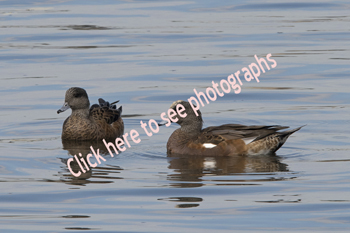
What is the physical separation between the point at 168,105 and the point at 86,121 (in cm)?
234

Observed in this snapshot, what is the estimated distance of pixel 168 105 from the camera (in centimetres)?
1453

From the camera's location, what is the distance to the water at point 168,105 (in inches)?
305

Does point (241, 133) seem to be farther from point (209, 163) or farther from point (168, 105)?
point (168, 105)

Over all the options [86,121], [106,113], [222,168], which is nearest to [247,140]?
[222,168]

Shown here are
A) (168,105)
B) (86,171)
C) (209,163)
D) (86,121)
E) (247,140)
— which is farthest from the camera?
(168,105)

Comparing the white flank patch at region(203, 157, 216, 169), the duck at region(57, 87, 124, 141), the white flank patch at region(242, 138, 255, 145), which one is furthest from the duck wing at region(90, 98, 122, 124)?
the white flank patch at region(242, 138, 255, 145)

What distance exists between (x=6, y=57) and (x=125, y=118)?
692cm

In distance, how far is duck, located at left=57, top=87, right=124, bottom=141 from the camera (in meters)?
12.4

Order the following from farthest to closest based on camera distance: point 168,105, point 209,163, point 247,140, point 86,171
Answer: point 168,105
point 247,140
point 209,163
point 86,171

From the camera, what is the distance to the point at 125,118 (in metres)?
13.9

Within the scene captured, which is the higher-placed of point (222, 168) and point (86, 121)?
point (86, 121)

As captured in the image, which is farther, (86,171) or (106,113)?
(106,113)

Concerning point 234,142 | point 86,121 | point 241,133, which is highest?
point 86,121

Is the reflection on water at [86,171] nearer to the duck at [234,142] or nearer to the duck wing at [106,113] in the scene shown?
the duck at [234,142]
